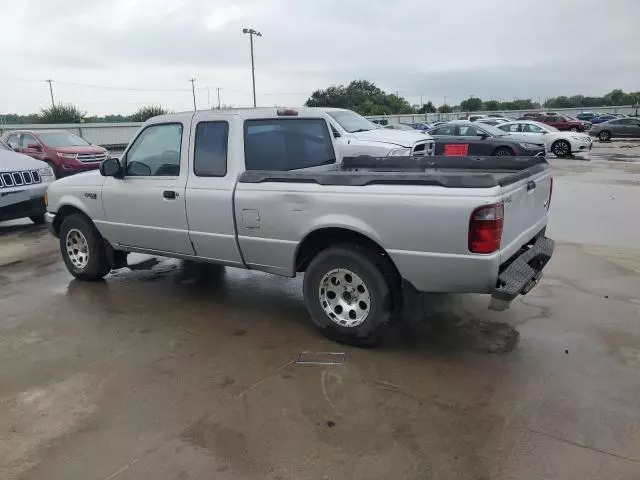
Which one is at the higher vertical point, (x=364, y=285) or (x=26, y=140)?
(x=26, y=140)

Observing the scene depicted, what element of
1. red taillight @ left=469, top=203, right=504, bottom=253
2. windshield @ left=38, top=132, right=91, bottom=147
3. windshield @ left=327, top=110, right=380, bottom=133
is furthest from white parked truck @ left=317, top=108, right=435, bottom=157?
windshield @ left=38, top=132, right=91, bottom=147

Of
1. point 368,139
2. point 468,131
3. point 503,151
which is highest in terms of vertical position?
point 368,139

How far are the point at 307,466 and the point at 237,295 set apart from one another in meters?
3.07

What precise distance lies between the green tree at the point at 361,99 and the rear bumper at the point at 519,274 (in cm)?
6700

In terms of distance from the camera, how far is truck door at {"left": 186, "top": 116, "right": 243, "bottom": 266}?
16.0ft

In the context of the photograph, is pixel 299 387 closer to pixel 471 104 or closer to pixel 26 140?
pixel 26 140

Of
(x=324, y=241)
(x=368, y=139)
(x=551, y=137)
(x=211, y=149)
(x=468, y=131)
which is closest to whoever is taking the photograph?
(x=324, y=241)

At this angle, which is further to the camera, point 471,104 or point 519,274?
point 471,104

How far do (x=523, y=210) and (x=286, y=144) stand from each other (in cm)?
227

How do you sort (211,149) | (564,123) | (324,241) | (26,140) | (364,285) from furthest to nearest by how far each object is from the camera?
(564,123), (26,140), (211,149), (324,241), (364,285)

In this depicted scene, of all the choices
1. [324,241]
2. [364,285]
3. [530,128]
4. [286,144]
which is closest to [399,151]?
[286,144]

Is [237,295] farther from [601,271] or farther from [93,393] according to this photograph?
[601,271]

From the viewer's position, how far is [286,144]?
17.4ft

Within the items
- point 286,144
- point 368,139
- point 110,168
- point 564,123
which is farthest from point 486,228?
point 564,123
